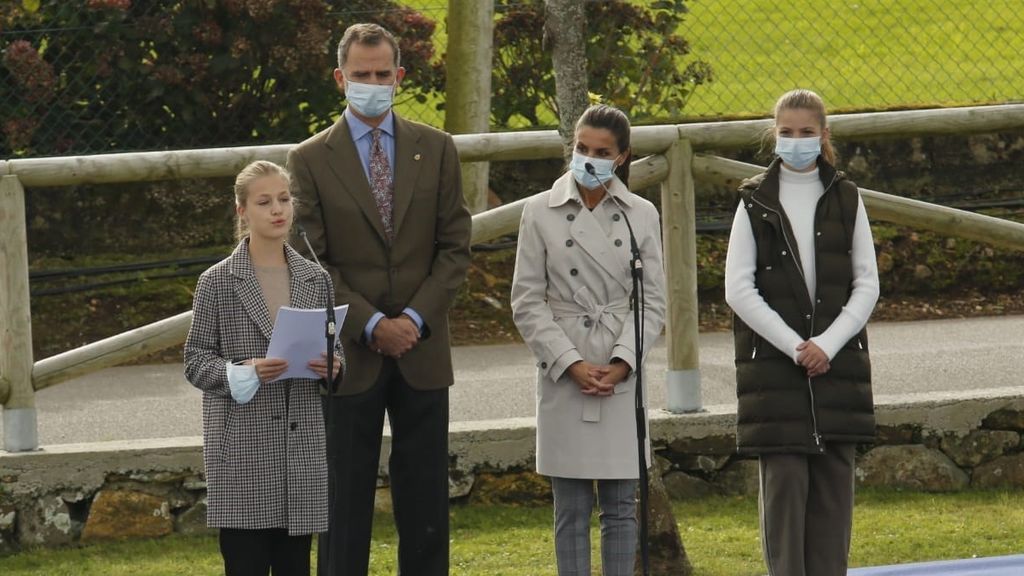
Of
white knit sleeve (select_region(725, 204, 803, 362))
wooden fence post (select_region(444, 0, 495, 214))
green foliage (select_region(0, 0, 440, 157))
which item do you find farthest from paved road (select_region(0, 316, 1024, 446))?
white knit sleeve (select_region(725, 204, 803, 362))

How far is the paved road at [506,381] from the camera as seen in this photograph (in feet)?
28.0

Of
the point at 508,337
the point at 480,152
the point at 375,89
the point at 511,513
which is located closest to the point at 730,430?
the point at 511,513

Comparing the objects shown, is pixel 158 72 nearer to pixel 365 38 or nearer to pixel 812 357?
pixel 365 38

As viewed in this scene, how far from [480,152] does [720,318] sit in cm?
397

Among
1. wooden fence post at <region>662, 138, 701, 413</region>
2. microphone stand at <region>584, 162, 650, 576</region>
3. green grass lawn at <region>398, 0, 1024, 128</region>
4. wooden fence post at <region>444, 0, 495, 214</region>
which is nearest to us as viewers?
microphone stand at <region>584, 162, 650, 576</region>

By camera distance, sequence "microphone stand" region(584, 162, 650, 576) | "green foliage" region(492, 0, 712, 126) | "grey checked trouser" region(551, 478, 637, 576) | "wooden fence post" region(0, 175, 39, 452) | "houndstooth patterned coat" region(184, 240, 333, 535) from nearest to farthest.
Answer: "houndstooth patterned coat" region(184, 240, 333, 535), "microphone stand" region(584, 162, 650, 576), "grey checked trouser" region(551, 478, 637, 576), "wooden fence post" region(0, 175, 39, 452), "green foliage" region(492, 0, 712, 126)

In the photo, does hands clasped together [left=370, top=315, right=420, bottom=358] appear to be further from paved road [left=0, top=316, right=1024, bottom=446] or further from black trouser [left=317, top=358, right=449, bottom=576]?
paved road [left=0, top=316, right=1024, bottom=446]

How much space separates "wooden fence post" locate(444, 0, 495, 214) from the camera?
37.9 ft

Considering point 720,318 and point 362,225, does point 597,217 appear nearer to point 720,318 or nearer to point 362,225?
point 362,225

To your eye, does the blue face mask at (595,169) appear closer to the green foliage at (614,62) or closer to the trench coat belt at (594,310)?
the trench coat belt at (594,310)

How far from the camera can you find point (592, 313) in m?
5.80

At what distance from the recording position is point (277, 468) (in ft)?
17.3

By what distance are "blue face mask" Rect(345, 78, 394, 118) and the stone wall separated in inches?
77.0

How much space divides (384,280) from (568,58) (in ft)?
4.10
